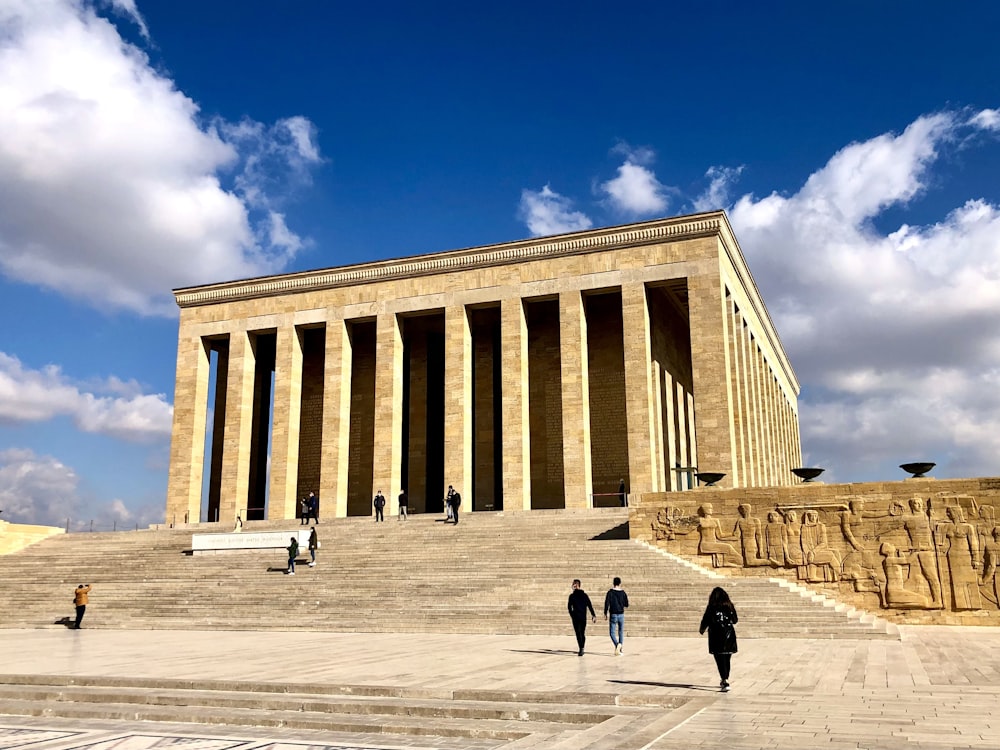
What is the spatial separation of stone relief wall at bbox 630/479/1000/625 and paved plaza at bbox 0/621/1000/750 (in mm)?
1454

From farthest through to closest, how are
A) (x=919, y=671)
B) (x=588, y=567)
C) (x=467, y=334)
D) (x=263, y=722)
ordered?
(x=467, y=334) → (x=588, y=567) → (x=919, y=671) → (x=263, y=722)

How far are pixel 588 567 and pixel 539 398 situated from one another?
14.1 meters

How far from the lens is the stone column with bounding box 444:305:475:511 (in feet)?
90.5

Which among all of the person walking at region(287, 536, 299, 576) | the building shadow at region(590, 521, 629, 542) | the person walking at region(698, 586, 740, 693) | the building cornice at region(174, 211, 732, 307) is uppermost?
the building cornice at region(174, 211, 732, 307)

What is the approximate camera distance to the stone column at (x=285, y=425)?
97.0 feet

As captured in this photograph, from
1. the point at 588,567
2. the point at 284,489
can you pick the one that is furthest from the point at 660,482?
the point at 284,489

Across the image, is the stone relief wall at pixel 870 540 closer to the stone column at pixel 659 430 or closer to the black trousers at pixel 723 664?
the stone column at pixel 659 430

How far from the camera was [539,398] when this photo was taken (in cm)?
3097

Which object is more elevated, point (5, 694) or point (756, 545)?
point (756, 545)

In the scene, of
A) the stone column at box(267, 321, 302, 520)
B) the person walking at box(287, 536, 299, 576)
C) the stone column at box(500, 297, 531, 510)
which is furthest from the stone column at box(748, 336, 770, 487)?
the person walking at box(287, 536, 299, 576)

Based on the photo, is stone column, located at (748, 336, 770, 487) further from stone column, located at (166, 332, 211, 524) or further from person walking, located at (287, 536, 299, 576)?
stone column, located at (166, 332, 211, 524)

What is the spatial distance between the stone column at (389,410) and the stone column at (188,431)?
282 inches

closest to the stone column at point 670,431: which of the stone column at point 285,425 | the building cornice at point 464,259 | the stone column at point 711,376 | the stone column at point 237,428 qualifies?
the stone column at point 711,376

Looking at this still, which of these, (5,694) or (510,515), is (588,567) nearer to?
(510,515)
